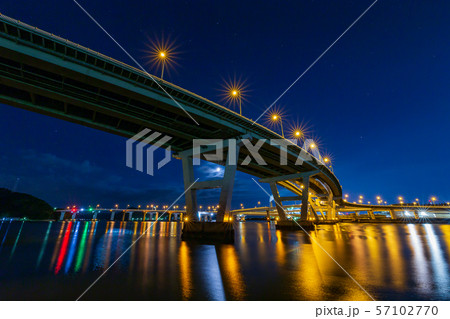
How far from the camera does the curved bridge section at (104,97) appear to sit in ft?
49.9

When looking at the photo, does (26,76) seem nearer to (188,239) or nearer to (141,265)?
(141,265)

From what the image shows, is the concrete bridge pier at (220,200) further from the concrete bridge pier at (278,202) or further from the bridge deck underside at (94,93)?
the concrete bridge pier at (278,202)

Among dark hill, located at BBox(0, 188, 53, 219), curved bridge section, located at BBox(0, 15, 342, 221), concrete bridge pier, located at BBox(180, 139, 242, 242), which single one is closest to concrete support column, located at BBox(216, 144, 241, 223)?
concrete bridge pier, located at BBox(180, 139, 242, 242)

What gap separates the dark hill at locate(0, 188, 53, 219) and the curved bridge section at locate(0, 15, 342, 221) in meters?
168

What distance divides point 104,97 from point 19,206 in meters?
176

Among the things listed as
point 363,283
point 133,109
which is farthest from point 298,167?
point 363,283

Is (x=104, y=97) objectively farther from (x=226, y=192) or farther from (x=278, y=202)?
(x=278, y=202)

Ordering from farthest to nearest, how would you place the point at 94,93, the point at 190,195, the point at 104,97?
the point at 190,195 → the point at 104,97 → the point at 94,93

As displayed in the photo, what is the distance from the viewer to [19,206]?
470 feet

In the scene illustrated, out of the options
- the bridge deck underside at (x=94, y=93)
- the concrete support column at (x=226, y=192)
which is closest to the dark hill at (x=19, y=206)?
the bridge deck underside at (x=94, y=93)

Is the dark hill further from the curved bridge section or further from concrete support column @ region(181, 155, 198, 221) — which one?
concrete support column @ region(181, 155, 198, 221)

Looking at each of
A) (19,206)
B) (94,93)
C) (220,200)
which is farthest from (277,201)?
(19,206)

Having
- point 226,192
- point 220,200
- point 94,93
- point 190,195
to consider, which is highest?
point 94,93

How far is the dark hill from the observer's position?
138 metres
